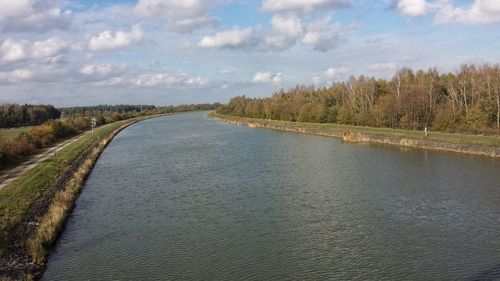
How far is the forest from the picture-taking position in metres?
42.5

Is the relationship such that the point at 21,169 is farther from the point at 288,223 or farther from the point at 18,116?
the point at 18,116

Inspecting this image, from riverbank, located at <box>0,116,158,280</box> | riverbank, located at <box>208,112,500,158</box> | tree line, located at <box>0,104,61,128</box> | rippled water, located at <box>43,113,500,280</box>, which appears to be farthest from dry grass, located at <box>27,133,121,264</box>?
tree line, located at <box>0,104,61,128</box>

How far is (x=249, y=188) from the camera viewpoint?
23344 millimetres

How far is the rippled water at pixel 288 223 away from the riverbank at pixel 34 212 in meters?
0.54

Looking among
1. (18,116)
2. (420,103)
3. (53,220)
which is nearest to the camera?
(53,220)

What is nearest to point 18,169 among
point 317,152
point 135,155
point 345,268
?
point 135,155

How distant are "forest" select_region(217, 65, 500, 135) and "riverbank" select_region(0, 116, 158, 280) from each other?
108 feet

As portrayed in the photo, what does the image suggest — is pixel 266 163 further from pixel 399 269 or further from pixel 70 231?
pixel 399 269

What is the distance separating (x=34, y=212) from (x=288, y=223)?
10058 mm

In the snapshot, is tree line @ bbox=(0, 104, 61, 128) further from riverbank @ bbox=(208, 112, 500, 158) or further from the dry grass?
the dry grass

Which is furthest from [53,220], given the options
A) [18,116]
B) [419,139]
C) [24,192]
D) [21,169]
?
[18,116]

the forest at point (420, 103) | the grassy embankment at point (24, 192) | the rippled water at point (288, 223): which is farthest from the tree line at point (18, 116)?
the rippled water at point (288, 223)

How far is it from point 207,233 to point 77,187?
11.4 metres

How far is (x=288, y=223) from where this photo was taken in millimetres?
16875
